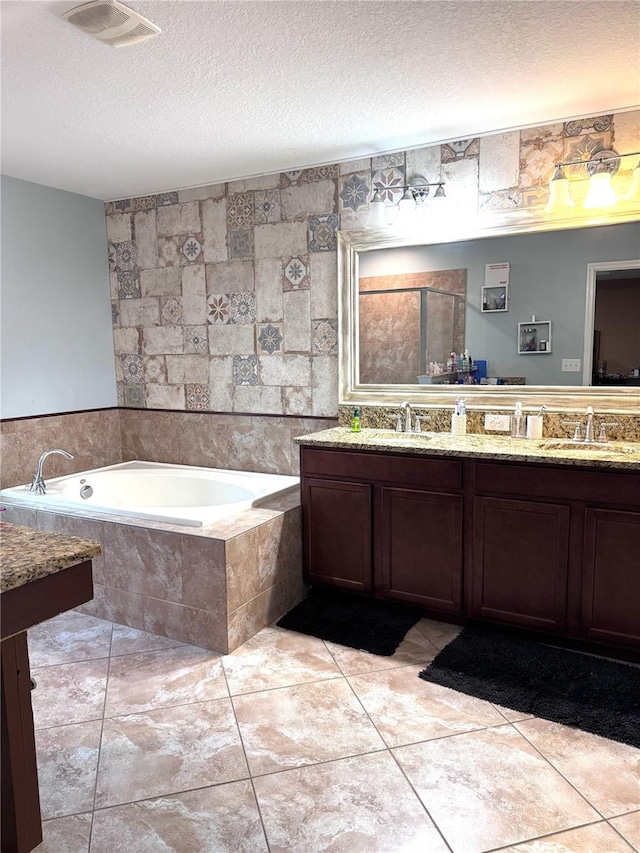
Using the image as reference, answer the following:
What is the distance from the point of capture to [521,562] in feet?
8.60

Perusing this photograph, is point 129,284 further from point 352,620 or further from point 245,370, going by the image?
point 352,620

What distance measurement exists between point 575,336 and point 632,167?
81cm

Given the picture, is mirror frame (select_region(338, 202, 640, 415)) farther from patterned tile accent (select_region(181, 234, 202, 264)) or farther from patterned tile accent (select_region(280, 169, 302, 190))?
patterned tile accent (select_region(181, 234, 202, 264))

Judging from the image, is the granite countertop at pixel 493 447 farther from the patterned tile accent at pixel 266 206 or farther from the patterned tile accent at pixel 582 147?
the patterned tile accent at pixel 266 206

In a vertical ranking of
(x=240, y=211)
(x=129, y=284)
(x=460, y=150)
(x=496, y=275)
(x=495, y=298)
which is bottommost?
(x=495, y=298)

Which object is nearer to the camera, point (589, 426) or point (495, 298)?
point (589, 426)

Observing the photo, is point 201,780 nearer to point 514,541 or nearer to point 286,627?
point 286,627

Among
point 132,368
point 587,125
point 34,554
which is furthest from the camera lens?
point 132,368

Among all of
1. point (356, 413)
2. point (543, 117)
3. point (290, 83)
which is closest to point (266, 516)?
point (356, 413)

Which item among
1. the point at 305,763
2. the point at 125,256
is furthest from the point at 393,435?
the point at 125,256

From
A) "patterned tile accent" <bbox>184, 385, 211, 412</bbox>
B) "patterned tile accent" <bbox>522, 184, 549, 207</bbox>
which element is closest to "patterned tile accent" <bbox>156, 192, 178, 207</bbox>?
"patterned tile accent" <bbox>184, 385, 211, 412</bbox>

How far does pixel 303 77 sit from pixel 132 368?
2.61m

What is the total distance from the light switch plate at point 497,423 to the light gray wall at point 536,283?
0.23 meters

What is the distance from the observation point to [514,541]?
263 cm
